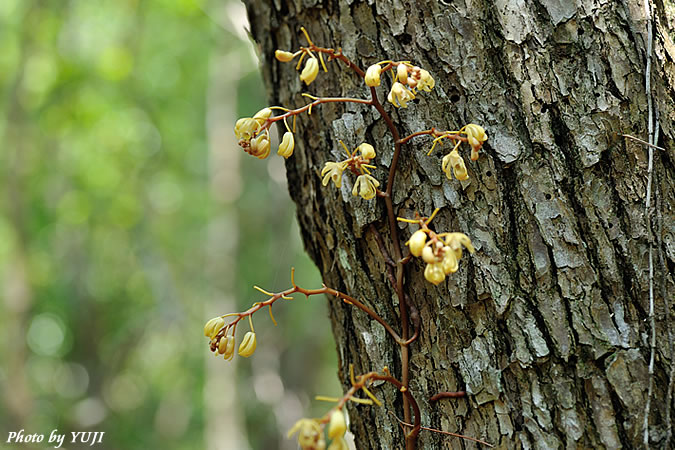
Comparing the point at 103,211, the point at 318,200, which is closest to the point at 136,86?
the point at 103,211

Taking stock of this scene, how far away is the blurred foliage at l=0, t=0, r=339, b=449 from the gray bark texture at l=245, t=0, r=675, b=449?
2.93 metres

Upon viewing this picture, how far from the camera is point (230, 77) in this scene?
23.1 ft

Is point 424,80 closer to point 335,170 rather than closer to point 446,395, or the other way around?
point 335,170

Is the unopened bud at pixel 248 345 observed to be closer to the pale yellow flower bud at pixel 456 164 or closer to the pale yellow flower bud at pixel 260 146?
the pale yellow flower bud at pixel 260 146

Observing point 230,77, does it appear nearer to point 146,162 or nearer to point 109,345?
point 146,162

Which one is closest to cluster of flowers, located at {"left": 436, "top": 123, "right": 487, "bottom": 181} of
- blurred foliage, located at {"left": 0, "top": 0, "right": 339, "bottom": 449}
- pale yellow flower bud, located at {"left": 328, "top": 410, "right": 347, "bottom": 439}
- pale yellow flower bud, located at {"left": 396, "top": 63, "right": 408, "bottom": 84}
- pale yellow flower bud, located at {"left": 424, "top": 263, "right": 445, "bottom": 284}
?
pale yellow flower bud, located at {"left": 396, "top": 63, "right": 408, "bottom": 84}

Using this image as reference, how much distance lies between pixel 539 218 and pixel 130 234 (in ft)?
30.3

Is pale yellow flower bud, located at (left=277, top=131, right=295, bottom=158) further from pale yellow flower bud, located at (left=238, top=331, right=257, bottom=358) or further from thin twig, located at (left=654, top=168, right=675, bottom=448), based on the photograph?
thin twig, located at (left=654, top=168, right=675, bottom=448)

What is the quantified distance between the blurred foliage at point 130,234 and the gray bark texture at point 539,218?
293 cm

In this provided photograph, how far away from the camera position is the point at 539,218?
101 cm

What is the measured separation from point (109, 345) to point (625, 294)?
37.1 ft

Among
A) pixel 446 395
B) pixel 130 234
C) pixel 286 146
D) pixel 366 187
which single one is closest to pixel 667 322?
pixel 446 395

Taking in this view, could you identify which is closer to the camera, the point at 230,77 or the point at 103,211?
the point at 230,77

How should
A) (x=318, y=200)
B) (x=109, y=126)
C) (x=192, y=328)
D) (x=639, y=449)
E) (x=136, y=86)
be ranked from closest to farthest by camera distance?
1. (x=639, y=449)
2. (x=318, y=200)
3. (x=109, y=126)
4. (x=136, y=86)
5. (x=192, y=328)
